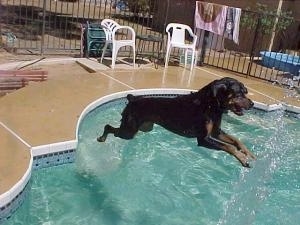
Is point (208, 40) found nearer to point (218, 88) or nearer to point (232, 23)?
point (232, 23)

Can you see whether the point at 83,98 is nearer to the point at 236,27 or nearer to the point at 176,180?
the point at 176,180

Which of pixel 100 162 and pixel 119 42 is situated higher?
pixel 119 42

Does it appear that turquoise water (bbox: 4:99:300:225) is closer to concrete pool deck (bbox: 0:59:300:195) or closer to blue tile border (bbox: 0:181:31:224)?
blue tile border (bbox: 0:181:31:224)

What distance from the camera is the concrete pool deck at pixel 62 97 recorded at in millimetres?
5168

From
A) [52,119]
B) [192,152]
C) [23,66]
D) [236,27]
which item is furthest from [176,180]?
[236,27]

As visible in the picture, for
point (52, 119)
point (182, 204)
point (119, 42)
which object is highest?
point (119, 42)

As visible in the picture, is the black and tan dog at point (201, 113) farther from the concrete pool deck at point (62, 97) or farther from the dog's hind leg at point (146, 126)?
the concrete pool deck at point (62, 97)

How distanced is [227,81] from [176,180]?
1.82 metres

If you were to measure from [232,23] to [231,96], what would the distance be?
19.9 ft

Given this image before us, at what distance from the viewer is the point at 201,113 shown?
16.0 ft

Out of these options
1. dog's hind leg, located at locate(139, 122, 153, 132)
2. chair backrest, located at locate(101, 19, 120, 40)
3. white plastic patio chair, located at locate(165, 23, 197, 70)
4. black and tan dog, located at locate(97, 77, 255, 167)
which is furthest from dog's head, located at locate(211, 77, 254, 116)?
white plastic patio chair, located at locate(165, 23, 197, 70)

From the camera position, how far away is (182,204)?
554 centimetres

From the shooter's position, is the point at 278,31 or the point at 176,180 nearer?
the point at 176,180

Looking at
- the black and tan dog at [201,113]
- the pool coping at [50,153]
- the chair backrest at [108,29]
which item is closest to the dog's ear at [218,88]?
the black and tan dog at [201,113]
